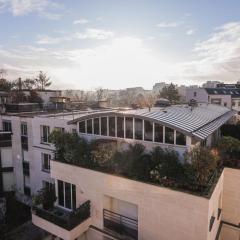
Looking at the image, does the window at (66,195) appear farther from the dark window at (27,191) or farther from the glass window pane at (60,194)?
the dark window at (27,191)

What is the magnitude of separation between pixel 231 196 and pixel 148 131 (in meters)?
6.54

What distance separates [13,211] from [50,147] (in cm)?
849

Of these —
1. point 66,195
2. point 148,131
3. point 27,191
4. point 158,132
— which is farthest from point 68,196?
point 27,191

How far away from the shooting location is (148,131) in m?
14.2

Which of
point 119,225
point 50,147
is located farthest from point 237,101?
point 119,225

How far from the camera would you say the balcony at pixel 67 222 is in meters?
13.5

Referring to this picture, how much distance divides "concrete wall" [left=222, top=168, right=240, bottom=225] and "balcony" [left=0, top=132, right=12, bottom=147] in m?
22.5

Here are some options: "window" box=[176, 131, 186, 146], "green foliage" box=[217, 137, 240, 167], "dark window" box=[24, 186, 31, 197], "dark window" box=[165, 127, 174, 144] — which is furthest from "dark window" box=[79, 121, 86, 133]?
"dark window" box=[24, 186, 31, 197]

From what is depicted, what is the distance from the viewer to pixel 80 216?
1402 centimetres

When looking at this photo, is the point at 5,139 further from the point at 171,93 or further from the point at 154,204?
the point at 171,93

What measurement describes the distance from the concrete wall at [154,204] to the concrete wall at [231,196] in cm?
209

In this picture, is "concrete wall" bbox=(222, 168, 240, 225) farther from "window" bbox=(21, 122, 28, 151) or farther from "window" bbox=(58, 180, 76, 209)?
"window" bbox=(21, 122, 28, 151)

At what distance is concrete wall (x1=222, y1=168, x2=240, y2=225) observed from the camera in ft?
47.0

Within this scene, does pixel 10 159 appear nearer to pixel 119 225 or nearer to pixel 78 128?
pixel 78 128
